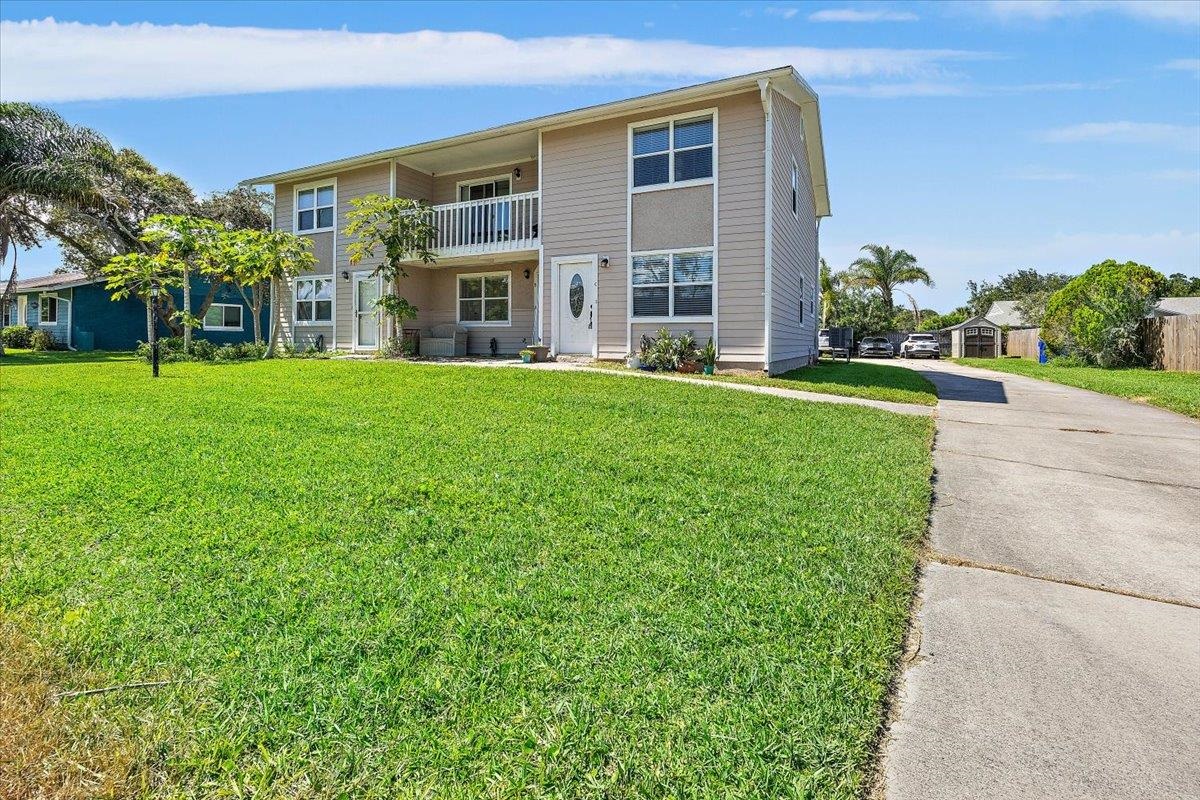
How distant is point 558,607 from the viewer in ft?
8.34

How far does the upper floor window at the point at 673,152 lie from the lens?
1243 cm

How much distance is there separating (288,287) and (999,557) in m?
20.5

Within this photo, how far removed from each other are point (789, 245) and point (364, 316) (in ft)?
39.2

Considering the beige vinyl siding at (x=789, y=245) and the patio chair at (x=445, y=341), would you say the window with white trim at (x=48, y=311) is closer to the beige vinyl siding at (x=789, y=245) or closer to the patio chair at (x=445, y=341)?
the patio chair at (x=445, y=341)

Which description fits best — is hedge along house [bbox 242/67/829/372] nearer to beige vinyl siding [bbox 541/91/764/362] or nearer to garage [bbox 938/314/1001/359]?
beige vinyl siding [bbox 541/91/764/362]

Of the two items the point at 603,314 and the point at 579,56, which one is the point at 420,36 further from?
the point at 603,314

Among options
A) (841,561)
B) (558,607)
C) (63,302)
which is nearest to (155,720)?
(558,607)

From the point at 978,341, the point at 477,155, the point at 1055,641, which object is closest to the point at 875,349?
the point at 978,341

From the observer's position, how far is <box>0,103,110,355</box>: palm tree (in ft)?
61.8

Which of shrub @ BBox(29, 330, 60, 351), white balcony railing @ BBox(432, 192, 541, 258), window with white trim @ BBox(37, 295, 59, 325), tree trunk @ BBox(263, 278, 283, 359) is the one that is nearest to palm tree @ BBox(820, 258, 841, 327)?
white balcony railing @ BBox(432, 192, 541, 258)

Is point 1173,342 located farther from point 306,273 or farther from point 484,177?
point 306,273

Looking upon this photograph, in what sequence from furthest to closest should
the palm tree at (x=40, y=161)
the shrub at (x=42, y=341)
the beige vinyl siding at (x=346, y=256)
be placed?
the shrub at (x=42, y=341)
the palm tree at (x=40, y=161)
the beige vinyl siding at (x=346, y=256)

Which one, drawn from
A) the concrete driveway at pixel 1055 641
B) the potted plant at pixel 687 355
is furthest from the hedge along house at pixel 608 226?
the concrete driveway at pixel 1055 641

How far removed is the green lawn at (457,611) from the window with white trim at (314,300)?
13568mm
